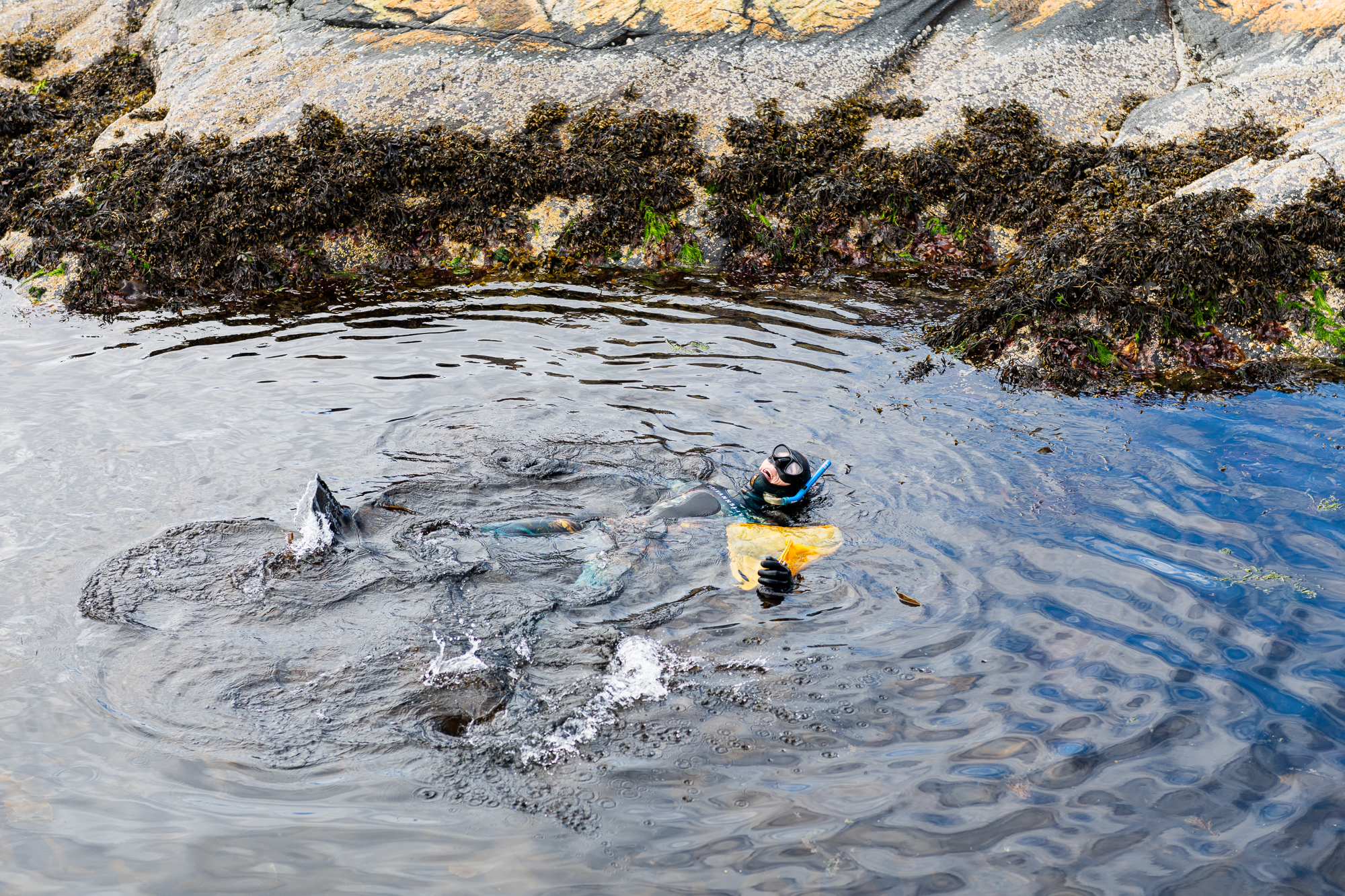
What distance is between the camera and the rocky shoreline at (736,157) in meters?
9.88

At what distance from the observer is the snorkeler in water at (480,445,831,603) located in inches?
255

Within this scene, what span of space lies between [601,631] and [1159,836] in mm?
3136

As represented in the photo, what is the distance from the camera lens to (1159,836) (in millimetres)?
3979

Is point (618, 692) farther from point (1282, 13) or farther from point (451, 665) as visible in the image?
point (1282, 13)

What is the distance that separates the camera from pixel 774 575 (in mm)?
5594

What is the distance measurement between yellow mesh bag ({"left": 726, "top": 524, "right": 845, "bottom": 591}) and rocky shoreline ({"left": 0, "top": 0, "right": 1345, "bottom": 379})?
3782 millimetres

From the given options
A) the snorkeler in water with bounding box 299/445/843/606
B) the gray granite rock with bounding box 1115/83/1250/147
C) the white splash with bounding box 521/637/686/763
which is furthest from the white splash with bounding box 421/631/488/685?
the gray granite rock with bounding box 1115/83/1250/147

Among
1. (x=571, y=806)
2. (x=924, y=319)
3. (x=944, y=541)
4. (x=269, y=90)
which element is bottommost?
(x=571, y=806)

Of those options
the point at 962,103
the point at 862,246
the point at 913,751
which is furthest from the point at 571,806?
the point at 962,103

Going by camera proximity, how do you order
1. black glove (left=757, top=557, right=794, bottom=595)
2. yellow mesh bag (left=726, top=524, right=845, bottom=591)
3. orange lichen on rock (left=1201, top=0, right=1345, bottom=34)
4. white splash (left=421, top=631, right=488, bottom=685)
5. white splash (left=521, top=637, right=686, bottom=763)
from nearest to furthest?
white splash (left=521, top=637, right=686, bottom=763) < white splash (left=421, top=631, right=488, bottom=685) < black glove (left=757, top=557, right=794, bottom=595) < yellow mesh bag (left=726, top=524, right=845, bottom=591) < orange lichen on rock (left=1201, top=0, right=1345, bottom=34)

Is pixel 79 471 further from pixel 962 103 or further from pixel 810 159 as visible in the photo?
pixel 962 103

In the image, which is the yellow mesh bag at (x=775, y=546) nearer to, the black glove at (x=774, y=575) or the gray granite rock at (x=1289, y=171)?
the black glove at (x=774, y=575)

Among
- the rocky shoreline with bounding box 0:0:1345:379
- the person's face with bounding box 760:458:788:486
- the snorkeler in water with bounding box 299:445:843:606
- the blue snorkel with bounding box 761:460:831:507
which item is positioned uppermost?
the rocky shoreline with bounding box 0:0:1345:379

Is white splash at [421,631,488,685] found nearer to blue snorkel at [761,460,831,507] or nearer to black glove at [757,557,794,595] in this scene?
black glove at [757,557,794,595]
